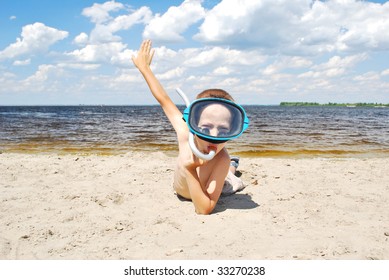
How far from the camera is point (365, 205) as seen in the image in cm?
393

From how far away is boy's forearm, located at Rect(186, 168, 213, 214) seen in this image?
135 inches

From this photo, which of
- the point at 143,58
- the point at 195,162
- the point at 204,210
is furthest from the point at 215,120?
the point at 143,58

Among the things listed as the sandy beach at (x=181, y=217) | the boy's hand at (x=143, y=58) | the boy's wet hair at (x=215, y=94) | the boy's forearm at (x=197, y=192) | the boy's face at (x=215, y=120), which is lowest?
the sandy beach at (x=181, y=217)

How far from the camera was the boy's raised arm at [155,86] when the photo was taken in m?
3.79

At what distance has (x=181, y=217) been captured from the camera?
3.46 metres

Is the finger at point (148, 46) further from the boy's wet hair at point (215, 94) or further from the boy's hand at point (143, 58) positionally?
the boy's wet hair at point (215, 94)

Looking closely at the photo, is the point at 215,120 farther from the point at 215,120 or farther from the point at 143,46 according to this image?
the point at 143,46

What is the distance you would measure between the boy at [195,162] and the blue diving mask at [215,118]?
124 millimetres

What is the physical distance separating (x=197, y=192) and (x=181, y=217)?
31 cm

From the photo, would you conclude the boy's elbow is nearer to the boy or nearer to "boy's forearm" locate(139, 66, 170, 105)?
the boy

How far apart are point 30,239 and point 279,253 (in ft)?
6.78

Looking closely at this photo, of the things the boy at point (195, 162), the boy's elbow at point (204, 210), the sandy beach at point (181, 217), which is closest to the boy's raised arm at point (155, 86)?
the boy at point (195, 162)

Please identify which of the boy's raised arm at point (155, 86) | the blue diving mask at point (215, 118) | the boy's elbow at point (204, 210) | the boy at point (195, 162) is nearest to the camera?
the blue diving mask at point (215, 118)

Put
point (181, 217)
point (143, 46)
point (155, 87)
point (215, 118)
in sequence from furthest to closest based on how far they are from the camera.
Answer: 1. point (143, 46)
2. point (155, 87)
3. point (181, 217)
4. point (215, 118)
